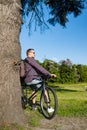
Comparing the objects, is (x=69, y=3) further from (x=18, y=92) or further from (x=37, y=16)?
(x=18, y=92)

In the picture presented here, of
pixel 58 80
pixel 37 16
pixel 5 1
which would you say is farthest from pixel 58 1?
pixel 58 80

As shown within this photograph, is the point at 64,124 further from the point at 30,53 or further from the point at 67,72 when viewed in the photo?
the point at 67,72

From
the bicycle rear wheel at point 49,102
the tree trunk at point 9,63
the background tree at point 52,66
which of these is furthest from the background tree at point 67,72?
the tree trunk at point 9,63

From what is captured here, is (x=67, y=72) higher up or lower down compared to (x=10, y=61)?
higher up

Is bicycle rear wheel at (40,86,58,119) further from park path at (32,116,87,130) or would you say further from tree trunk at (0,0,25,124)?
tree trunk at (0,0,25,124)

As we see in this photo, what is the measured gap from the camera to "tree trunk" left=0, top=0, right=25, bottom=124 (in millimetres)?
7590

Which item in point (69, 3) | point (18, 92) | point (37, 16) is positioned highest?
point (69, 3)

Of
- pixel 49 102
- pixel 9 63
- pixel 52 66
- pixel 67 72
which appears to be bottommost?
pixel 49 102

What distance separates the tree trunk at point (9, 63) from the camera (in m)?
7.59

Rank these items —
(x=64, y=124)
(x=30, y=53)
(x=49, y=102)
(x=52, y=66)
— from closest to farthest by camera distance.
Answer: (x=64, y=124)
(x=49, y=102)
(x=30, y=53)
(x=52, y=66)

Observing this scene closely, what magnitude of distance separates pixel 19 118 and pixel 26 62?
1.88 meters

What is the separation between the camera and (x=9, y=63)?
25.6 feet

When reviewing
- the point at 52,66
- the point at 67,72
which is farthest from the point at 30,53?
the point at 67,72

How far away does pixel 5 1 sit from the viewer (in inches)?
309
